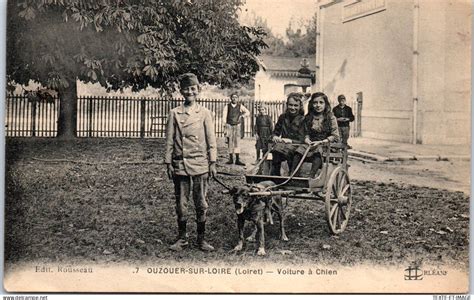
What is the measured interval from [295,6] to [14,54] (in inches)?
96.9

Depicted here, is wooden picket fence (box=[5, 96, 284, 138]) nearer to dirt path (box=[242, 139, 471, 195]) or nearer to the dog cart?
dirt path (box=[242, 139, 471, 195])

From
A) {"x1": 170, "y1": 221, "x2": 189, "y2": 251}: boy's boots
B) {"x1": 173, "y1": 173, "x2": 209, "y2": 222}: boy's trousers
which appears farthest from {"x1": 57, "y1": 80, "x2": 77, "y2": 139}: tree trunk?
{"x1": 170, "y1": 221, "x2": 189, "y2": 251}: boy's boots

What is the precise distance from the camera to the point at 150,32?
4508mm

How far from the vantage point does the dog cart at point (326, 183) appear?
13.3ft

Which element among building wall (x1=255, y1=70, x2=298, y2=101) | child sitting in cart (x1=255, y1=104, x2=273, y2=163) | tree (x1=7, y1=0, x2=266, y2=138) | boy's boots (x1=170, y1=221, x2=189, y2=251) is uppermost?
tree (x1=7, y1=0, x2=266, y2=138)

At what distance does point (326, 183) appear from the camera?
14.0 feet

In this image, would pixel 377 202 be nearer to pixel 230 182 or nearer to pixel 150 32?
pixel 230 182

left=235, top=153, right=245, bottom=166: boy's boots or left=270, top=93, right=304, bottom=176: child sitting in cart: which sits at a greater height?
left=270, top=93, right=304, bottom=176: child sitting in cart

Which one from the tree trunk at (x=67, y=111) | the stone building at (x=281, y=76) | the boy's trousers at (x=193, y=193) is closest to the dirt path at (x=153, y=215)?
the tree trunk at (x=67, y=111)

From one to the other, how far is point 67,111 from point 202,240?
66.0 inches

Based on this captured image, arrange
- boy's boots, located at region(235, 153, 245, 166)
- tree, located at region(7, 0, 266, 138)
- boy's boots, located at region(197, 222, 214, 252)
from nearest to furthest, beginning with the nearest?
boy's boots, located at region(197, 222, 214, 252) < tree, located at region(7, 0, 266, 138) < boy's boots, located at region(235, 153, 245, 166)

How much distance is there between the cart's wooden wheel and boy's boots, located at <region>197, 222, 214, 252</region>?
3.29 ft

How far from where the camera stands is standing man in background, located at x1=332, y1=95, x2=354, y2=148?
487 centimetres

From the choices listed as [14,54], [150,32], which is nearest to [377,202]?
[150,32]
